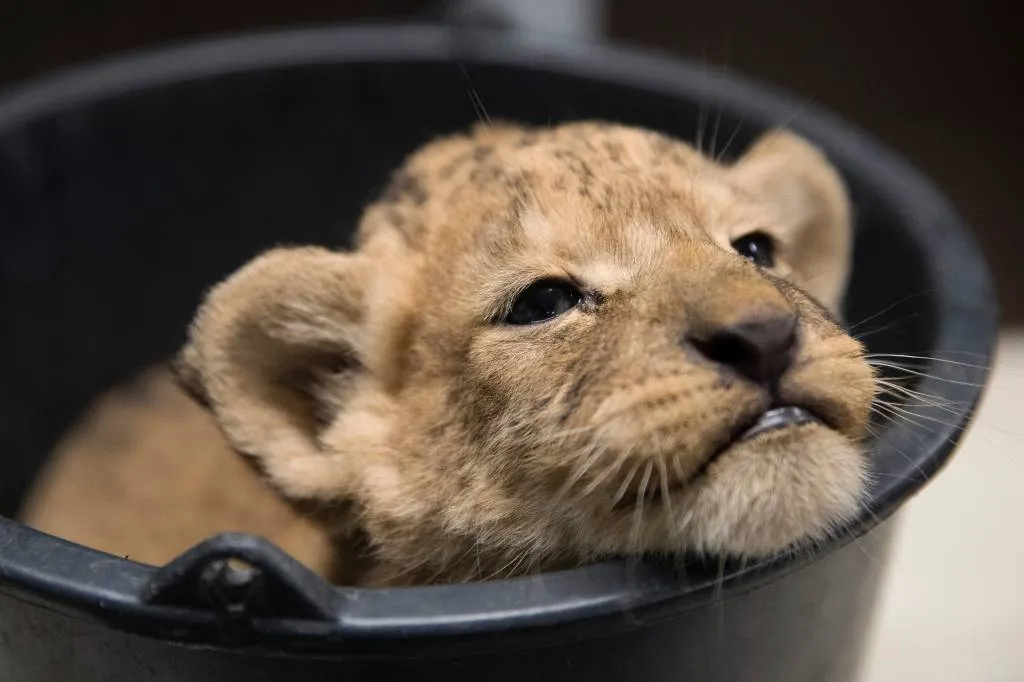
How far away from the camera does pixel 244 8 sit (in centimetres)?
265

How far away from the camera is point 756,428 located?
3.21 ft

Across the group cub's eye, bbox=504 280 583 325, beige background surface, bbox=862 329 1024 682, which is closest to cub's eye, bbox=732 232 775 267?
cub's eye, bbox=504 280 583 325

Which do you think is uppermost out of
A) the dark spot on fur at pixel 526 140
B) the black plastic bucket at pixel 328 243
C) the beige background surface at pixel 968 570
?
the dark spot on fur at pixel 526 140

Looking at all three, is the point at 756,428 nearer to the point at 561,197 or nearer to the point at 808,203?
the point at 561,197

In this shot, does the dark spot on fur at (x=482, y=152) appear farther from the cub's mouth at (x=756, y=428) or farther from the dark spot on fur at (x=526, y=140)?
the cub's mouth at (x=756, y=428)

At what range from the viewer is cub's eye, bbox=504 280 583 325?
1.18 metres

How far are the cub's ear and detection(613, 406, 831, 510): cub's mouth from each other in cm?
42

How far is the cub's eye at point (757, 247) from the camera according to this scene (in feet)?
4.42

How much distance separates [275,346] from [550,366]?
0.38 metres

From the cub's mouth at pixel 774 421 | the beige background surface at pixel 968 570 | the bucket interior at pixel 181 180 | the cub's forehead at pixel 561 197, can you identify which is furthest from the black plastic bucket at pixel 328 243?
the beige background surface at pixel 968 570

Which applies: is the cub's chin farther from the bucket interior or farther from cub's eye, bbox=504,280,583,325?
the bucket interior

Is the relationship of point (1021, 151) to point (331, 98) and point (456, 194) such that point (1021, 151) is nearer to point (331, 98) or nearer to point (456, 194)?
point (331, 98)

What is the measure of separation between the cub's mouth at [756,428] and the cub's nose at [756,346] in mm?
26

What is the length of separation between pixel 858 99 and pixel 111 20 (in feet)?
5.76
